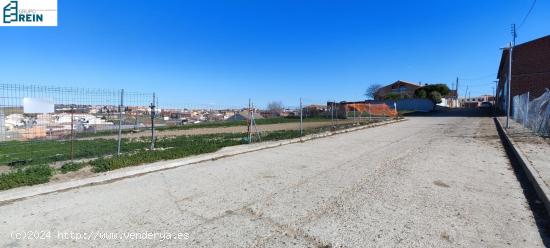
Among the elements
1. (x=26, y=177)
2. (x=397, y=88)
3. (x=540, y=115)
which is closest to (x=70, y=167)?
(x=26, y=177)

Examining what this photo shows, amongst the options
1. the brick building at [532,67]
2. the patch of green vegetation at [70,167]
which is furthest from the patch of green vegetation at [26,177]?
the brick building at [532,67]

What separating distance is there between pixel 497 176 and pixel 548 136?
7.98 meters

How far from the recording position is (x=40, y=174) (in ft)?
20.2

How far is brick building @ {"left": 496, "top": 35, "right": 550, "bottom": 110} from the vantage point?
32.0 metres

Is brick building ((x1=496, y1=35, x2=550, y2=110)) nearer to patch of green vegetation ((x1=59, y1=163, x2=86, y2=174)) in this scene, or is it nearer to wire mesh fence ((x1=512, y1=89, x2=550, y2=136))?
wire mesh fence ((x1=512, y1=89, x2=550, y2=136))

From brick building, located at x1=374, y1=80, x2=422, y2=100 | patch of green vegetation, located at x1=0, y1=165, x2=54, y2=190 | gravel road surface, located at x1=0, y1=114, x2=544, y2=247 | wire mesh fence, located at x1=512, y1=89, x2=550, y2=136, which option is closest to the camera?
gravel road surface, located at x1=0, y1=114, x2=544, y2=247

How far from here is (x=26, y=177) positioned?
587 centimetres

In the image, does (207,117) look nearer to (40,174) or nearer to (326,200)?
(40,174)

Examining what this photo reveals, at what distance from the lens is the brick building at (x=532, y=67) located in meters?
32.0

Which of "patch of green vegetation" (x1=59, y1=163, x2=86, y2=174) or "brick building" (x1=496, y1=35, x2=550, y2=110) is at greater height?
"brick building" (x1=496, y1=35, x2=550, y2=110)

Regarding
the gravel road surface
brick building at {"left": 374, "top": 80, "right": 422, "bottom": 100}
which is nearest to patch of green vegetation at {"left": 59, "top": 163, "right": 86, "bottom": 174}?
the gravel road surface

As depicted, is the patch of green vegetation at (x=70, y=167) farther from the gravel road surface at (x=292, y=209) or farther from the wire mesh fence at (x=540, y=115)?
the wire mesh fence at (x=540, y=115)

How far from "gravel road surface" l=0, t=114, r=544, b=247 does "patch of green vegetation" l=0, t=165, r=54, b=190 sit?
83 centimetres

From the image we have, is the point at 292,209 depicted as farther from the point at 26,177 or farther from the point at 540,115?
the point at 540,115
